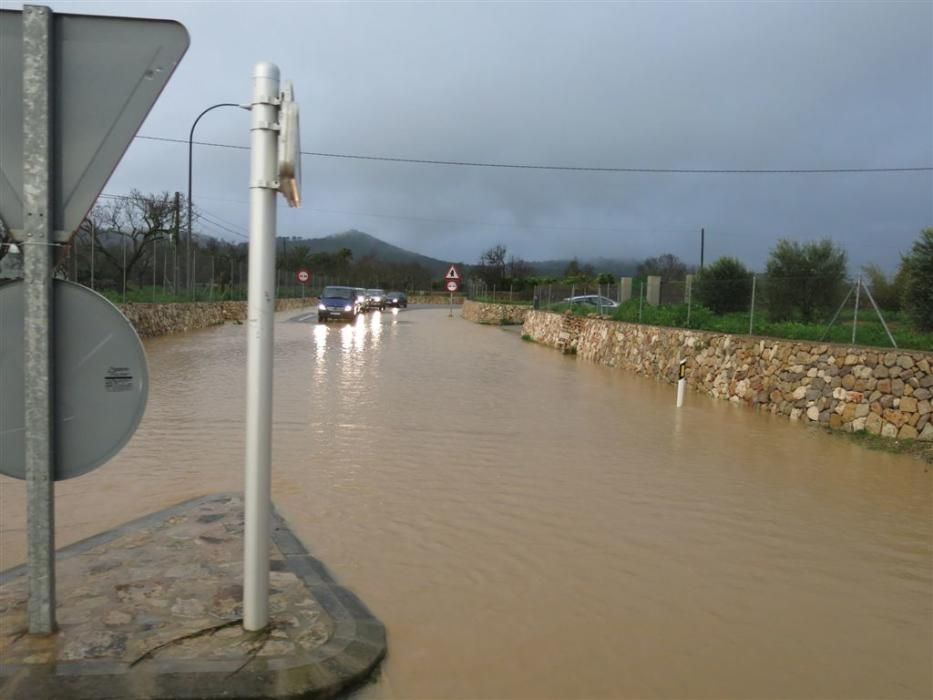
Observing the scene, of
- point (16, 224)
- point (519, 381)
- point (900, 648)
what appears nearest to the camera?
point (16, 224)

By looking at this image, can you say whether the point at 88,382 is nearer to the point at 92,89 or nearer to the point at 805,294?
the point at 92,89

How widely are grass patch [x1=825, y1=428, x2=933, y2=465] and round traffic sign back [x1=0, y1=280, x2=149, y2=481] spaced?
360 inches

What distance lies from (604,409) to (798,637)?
28.9 feet

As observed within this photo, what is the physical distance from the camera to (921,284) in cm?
1416

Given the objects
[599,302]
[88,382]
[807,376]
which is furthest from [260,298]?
[599,302]

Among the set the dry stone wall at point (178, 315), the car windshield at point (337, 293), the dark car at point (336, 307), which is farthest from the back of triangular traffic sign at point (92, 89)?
the car windshield at point (337, 293)

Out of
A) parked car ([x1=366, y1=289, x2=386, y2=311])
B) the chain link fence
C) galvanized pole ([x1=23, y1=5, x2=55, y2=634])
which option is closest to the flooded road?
galvanized pole ([x1=23, y1=5, x2=55, y2=634])

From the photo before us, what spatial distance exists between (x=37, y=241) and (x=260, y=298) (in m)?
0.92

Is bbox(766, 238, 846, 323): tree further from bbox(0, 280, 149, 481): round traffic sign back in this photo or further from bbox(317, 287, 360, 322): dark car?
bbox(317, 287, 360, 322): dark car

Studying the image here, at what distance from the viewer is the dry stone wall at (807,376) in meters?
10.6

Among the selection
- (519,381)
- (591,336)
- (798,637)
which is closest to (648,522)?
(798,637)

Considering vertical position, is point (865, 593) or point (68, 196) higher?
point (68, 196)

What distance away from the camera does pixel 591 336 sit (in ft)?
80.3

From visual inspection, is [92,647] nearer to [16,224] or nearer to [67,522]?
[16,224]
